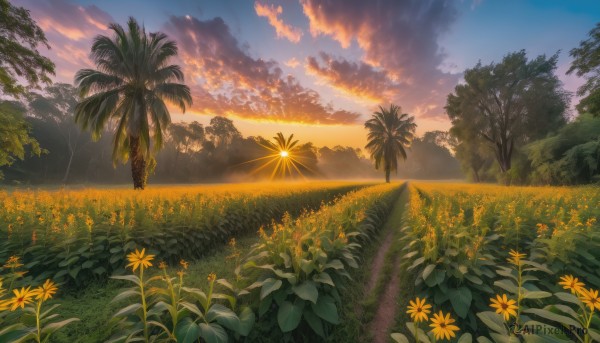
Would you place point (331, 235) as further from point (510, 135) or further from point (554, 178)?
point (510, 135)

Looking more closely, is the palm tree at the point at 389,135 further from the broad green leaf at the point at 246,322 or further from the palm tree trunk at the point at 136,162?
the broad green leaf at the point at 246,322

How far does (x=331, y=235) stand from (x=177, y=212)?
190 inches

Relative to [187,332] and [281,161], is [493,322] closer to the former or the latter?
[187,332]

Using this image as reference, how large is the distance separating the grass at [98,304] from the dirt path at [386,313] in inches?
125

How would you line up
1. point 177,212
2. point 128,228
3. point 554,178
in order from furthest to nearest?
point 554,178 → point 177,212 → point 128,228

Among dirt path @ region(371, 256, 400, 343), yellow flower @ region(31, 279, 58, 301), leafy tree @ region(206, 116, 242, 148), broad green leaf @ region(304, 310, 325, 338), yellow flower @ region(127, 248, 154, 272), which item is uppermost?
leafy tree @ region(206, 116, 242, 148)

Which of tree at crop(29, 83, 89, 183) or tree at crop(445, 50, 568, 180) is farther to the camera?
tree at crop(29, 83, 89, 183)

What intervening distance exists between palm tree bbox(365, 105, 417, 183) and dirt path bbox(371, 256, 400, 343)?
1641 inches

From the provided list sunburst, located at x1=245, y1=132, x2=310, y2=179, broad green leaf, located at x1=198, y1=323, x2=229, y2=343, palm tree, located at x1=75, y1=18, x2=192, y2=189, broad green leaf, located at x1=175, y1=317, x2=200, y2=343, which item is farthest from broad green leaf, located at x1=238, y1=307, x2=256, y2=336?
sunburst, located at x1=245, y1=132, x2=310, y2=179

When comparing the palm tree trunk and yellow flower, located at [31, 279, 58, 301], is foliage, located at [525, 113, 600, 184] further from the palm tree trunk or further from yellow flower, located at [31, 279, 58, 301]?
the palm tree trunk

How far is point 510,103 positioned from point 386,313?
117ft

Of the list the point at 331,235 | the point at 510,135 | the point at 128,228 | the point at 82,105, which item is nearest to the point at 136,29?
the point at 82,105

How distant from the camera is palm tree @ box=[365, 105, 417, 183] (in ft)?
146

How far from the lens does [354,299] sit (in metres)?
5.13
